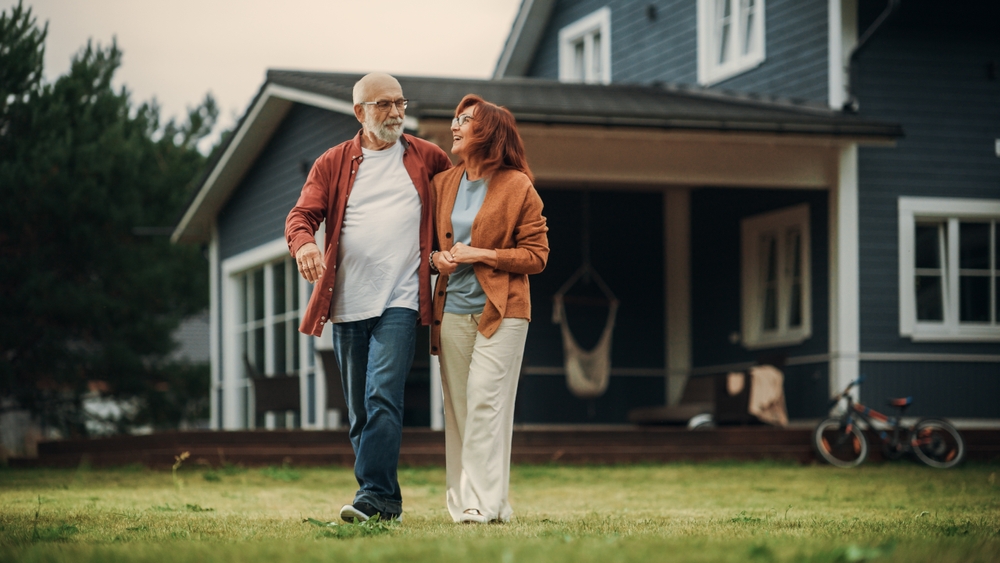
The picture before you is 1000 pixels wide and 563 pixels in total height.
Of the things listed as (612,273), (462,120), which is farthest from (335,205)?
(612,273)

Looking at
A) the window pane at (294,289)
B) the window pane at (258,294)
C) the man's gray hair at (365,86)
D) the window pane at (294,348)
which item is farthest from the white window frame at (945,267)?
the man's gray hair at (365,86)

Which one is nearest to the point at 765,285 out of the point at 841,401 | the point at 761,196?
the point at 761,196

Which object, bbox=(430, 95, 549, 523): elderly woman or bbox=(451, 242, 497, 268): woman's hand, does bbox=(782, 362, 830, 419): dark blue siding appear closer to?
bbox=(430, 95, 549, 523): elderly woman

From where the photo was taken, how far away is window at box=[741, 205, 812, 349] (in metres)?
13.3

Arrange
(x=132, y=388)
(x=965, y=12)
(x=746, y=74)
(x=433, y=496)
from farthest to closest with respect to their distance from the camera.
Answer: (x=132, y=388)
(x=746, y=74)
(x=965, y=12)
(x=433, y=496)

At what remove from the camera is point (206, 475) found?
9312 mm

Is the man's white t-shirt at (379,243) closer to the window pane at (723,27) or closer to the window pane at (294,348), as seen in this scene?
the window pane at (294,348)

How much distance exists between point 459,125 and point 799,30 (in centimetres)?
916

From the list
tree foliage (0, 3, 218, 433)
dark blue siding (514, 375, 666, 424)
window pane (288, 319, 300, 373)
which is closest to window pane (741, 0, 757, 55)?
dark blue siding (514, 375, 666, 424)

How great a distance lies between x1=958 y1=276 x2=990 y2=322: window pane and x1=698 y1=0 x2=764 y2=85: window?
3225 millimetres

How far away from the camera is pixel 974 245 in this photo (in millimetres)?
13266

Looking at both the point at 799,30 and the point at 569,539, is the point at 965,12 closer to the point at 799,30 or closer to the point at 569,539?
the point at 799,30

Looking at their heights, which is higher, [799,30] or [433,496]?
[799,30]

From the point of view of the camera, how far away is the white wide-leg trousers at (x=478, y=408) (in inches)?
206
